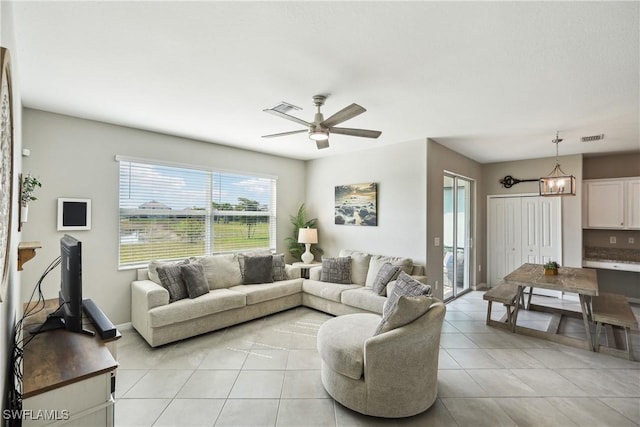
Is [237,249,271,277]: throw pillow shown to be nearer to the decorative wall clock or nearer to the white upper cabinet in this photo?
the decorative wall clock

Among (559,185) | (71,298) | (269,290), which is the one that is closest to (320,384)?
(269,290)

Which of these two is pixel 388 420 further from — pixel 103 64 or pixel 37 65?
pixel 37 65

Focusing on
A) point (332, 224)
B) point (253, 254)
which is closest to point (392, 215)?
point (332, 224)

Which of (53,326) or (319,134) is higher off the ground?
(319,134)

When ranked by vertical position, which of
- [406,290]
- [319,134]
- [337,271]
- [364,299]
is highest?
[319,134]

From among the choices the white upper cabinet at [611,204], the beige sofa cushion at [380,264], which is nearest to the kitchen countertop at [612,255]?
the white upper cabinet at [611,204]

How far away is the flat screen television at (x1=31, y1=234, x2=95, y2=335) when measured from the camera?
65.4 inches

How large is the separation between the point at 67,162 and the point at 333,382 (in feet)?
12.5

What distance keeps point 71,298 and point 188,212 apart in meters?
2.84

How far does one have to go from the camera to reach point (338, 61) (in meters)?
2.22

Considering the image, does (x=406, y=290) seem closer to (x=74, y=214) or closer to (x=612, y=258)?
(x=74, y=214)

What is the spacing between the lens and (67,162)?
3441mm

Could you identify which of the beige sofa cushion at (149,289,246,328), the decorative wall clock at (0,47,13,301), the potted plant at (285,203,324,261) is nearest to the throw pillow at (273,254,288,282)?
the beige sofa cushion at (149,289,246,328)

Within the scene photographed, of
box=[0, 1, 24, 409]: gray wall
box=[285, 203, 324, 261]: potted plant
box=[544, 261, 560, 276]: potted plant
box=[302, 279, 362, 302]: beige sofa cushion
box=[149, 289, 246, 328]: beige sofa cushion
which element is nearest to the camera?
box=[0, 1, 24, 409]: gray wall
